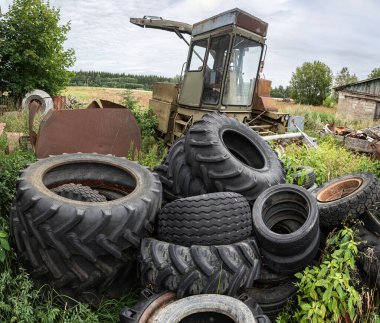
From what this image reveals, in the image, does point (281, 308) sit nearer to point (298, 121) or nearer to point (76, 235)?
point (76, 235)

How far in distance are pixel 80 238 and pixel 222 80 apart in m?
6.13

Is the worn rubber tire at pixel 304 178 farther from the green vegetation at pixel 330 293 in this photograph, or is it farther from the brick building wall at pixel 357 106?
the brick building wall at pixel 357 106

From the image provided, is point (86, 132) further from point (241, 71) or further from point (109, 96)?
point (109, 96)

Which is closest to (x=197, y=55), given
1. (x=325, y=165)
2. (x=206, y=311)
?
(x=325, y=165)

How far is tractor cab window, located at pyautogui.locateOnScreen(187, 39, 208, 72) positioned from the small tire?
5.73m

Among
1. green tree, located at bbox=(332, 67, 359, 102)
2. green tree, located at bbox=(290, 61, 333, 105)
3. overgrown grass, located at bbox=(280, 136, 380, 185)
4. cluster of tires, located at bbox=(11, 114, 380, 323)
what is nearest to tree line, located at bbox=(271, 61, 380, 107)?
green tree, located at bbox=(290, 61, 333, 105)

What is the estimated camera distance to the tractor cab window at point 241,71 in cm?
802

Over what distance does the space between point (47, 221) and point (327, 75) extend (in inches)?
1665

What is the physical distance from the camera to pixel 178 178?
3900 mm

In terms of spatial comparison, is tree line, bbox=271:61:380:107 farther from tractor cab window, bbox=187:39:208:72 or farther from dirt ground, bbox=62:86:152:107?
tractor cab window, bbox=187:39:208:72

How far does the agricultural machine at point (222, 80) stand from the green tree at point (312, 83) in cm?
3184

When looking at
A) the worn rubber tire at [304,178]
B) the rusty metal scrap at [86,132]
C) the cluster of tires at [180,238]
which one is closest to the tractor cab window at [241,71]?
the rusty metal scrap at [86,132]

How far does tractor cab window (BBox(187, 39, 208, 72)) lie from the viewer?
848 cm

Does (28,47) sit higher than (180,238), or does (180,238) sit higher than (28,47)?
(28,47)
